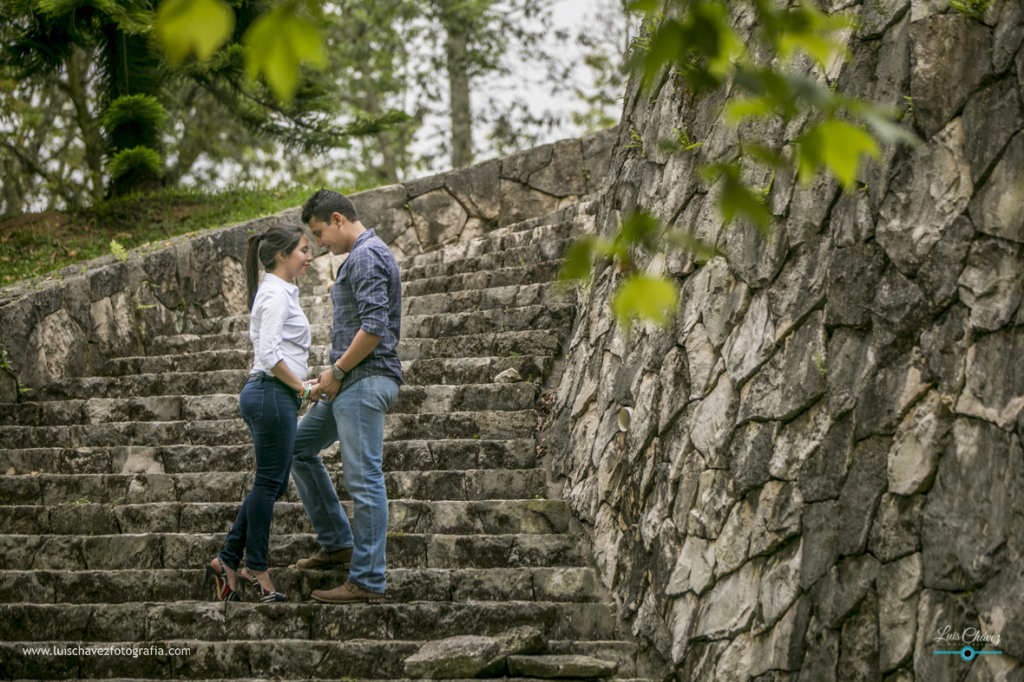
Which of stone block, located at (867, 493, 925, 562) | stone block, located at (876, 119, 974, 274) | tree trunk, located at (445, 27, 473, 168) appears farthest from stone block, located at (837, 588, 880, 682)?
tree trunk, located at (445, 27, 473, 168)

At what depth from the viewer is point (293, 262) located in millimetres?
3605

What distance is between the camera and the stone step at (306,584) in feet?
11.8

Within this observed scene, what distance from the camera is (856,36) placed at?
258 centimetres

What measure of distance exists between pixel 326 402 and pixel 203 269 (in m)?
4.53

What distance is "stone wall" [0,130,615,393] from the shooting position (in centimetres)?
593

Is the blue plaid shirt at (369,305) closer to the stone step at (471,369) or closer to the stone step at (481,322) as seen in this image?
the stone step at (471,369)

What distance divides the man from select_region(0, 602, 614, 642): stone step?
11cm

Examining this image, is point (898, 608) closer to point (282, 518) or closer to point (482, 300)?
point (282, 518)

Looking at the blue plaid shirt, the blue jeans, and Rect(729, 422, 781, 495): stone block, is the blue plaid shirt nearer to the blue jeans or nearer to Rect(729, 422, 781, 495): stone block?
the blue jeans

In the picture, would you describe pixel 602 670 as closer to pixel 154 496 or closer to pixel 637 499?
pixel 637 499

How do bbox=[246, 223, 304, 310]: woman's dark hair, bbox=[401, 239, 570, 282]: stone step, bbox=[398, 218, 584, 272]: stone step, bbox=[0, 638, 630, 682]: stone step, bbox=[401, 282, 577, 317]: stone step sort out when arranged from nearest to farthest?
1. bbox=[0, 638, 630, 682]: stone step
2. bbox=[246, 223, 304, 310]: woman's dark hair
3. bbox=[401, 282, 577, 317]: stone step
4. bbox=[401, 239, 570, 282]: stone step
5. bbox=[398, 218, 584, 272]: stone step

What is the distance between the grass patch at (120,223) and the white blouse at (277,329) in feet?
17.4

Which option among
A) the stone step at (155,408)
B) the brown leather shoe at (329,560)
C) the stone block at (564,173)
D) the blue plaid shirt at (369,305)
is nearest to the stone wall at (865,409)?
the blue plaid shirt at (369,305)

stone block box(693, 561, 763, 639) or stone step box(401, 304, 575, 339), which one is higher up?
stone step box(401, 304, 575, 339)
